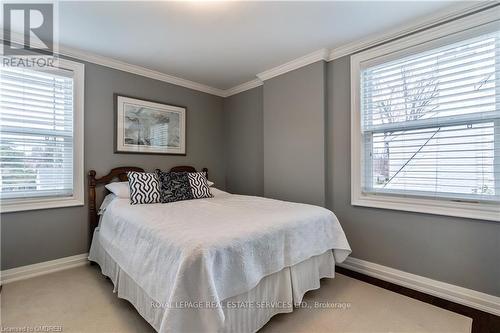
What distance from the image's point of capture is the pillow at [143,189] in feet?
8.59

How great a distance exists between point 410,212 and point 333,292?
1.06 m

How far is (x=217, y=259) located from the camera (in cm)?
Answer: 135

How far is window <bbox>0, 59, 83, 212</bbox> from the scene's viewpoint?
2398 millimetres

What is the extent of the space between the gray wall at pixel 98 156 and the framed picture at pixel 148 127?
9cm

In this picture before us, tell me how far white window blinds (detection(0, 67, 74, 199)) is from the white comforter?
2.88 ft

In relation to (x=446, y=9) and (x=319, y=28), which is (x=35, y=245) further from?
(x=446, y=9)

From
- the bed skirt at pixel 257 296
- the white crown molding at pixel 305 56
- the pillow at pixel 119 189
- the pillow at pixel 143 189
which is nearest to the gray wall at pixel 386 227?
the white crown molding at pixel 305 56

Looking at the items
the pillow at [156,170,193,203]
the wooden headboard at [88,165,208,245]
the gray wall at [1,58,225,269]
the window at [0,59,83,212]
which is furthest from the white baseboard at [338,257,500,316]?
the window at [0,59,83,212]

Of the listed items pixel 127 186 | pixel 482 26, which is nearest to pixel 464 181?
pixel 482 26

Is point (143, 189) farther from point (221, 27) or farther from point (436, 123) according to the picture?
point (436, 123)

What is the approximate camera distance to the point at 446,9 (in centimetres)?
204

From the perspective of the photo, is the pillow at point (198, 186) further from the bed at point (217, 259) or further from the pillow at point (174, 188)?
the bed at point (217, 259)

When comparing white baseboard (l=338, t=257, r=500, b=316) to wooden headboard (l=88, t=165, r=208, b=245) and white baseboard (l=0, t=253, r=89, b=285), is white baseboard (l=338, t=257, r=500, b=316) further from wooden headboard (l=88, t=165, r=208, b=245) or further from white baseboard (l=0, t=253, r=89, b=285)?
white baseboard (l=0, t=253, r=89, b=285)

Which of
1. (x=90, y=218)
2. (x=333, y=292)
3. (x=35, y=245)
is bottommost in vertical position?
(x=333, y=292)
